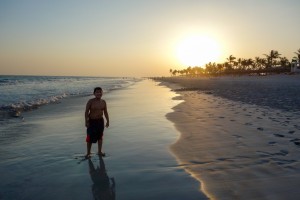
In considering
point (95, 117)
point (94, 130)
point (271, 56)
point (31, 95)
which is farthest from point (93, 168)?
point (271, 56)

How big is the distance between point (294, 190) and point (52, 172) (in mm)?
4435

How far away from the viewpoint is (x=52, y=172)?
592 centimetres

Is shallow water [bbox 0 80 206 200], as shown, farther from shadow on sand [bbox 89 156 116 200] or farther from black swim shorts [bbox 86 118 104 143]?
black swim shorts [bbox 86 118 104 143]

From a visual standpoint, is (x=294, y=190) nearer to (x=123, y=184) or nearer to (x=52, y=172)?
(x=123, y=184)

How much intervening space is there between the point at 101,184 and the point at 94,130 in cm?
243

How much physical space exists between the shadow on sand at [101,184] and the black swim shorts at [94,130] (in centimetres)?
106

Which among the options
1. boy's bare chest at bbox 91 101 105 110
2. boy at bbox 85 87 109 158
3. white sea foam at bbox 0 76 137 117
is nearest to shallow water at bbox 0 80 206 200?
boy at bbox 85 87 109 158

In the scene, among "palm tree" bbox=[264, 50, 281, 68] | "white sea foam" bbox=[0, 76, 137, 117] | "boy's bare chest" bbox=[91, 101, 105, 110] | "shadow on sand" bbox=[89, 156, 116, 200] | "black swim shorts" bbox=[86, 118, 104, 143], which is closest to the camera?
"shadow on sand" bbox=[89, 156, 116, 200]

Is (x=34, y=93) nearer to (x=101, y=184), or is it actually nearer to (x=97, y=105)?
(x=97, y=105)

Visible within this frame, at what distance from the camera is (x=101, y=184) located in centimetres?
520

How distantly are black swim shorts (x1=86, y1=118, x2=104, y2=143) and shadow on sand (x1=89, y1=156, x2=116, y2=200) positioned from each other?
106 centimetres

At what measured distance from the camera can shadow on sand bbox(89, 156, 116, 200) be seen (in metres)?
4.69

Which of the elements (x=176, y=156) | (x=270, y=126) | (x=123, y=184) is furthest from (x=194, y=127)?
(x=123, y=184)

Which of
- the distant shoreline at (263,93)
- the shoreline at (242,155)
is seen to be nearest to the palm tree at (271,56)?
the distant shoreline at (263,93)
